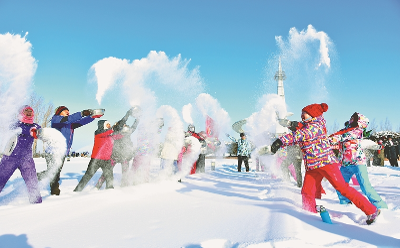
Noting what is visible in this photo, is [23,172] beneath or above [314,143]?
beneath

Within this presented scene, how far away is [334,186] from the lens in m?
3.76

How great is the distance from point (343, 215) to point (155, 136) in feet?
17.0

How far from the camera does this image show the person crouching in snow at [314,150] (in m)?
3.80

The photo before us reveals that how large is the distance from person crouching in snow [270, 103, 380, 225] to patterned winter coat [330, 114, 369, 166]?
94cm

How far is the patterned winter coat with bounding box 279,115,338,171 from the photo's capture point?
3.86 meters

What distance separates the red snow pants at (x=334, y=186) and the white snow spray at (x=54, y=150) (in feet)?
14.9

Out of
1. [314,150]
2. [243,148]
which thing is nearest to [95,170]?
[314,150]

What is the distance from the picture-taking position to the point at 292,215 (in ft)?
12.3

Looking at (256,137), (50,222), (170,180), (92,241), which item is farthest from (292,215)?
(256,137)

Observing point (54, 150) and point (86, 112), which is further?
point (54, 150)

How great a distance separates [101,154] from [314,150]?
446cm

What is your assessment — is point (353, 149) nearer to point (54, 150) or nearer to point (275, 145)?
point (275, 145)

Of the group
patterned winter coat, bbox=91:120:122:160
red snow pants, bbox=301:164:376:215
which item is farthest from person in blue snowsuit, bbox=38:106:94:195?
red snow pants, bbox=301:164:376:215

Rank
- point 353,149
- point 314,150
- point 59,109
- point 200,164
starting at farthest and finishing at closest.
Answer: point 200,164 < point 59,109 < point 353,149 < point 314,150
